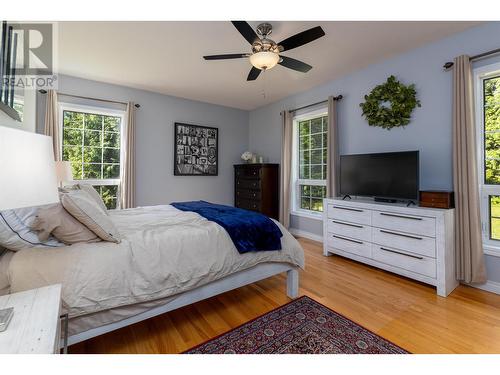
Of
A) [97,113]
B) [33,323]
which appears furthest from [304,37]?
[97,113]

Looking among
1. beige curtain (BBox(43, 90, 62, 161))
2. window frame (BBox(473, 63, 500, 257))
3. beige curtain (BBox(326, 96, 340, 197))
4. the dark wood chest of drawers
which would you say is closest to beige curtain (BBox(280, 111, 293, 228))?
the dark wood chest of drawers

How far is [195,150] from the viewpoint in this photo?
186 inches

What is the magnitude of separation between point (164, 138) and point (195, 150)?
0.62 m

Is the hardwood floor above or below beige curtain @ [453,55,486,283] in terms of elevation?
below

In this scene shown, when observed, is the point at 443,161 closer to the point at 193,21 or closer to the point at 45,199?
the point at 193,21

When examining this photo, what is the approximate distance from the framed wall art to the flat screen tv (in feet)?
8.51

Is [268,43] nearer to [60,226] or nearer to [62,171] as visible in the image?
[60,226]

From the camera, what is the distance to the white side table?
744 mm

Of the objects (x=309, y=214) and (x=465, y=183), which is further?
(x=309, y=214)

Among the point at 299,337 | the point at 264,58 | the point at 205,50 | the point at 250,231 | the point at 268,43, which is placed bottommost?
the point at 299,337

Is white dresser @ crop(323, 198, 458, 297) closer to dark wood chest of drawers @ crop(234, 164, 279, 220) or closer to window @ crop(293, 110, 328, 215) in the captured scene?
window @ crop(293, 110, 328, 215)

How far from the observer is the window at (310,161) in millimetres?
4070

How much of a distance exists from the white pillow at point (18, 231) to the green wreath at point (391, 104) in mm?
3520
